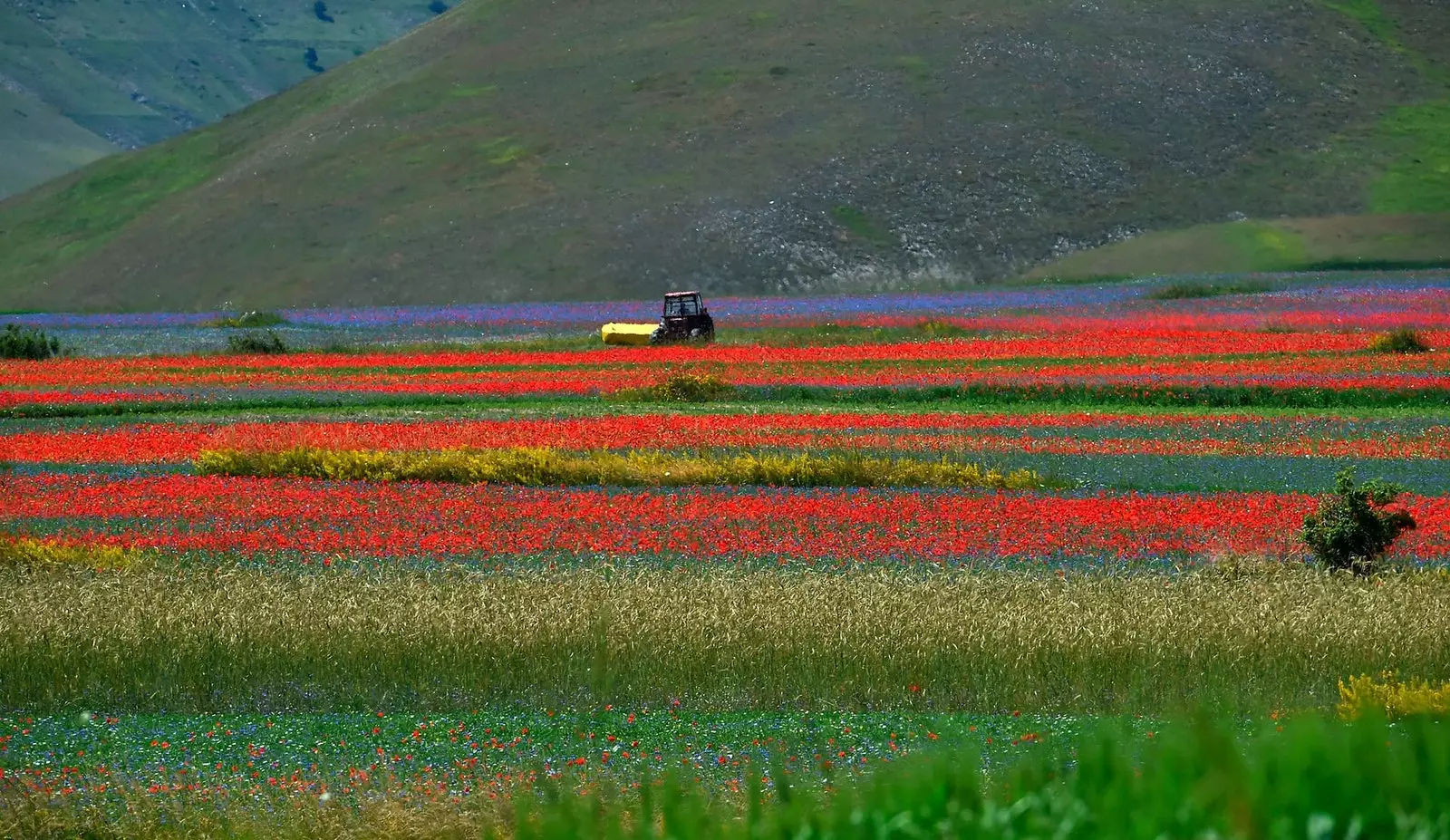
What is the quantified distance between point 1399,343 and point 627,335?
26371mm

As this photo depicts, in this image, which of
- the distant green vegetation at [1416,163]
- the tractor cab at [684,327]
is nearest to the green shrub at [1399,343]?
the tractor cab at [684,327]

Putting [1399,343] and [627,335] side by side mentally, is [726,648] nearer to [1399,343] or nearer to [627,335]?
[1399,343]

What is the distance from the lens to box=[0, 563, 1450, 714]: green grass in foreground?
13.3m

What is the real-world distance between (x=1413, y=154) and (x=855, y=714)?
116 metres

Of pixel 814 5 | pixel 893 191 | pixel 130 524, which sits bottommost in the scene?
pixel 130 524

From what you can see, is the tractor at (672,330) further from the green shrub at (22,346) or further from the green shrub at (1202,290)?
the green shrub at (1202,290)

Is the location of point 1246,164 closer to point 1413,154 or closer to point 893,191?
point 1413,154

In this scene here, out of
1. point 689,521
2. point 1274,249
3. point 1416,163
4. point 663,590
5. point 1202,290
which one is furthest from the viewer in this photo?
point 1416,163

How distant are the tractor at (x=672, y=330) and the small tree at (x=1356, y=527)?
40082 mm

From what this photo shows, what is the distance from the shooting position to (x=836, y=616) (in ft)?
47.3

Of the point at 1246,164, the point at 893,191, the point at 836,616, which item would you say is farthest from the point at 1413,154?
the point at 836,616

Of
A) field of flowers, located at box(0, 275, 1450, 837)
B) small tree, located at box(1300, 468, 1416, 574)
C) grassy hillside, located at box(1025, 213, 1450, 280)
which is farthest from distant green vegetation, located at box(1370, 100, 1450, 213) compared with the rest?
small tree, located at box(1300, 468, 1416, 574)

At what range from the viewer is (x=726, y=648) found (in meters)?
13.9

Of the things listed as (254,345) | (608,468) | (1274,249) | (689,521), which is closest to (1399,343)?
(608,468)
